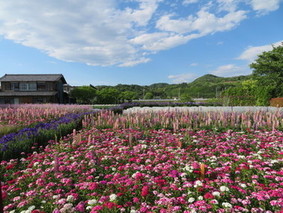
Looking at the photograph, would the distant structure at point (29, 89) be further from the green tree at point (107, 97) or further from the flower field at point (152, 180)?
the flower field at point (152, 180)

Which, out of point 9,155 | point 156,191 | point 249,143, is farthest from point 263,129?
point 9,155

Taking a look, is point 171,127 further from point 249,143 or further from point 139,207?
point 139,207

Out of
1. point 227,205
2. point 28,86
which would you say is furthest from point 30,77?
point 227,205

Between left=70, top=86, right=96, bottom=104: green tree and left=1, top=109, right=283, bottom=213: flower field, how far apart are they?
130 feet

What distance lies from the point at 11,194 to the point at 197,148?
396cm

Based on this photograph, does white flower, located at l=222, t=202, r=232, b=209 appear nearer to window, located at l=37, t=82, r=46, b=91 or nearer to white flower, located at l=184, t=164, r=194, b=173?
white flower, located at l=184, t=164, r=194, b=173

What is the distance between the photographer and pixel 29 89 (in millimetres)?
37312

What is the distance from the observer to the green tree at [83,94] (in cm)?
4394

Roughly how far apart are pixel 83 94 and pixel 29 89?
10.4 metres

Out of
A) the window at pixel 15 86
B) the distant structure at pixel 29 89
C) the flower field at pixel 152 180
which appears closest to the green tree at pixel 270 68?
the flower field at pixel 152 180

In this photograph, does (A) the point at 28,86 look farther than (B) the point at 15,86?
Yes

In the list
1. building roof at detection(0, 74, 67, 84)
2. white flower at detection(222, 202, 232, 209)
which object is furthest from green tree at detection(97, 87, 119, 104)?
white flower at detection(222, 202, 232, 209)

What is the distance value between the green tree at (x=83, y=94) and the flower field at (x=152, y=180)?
39.7 meters

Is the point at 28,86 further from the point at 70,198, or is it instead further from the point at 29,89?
the point at 70,198
